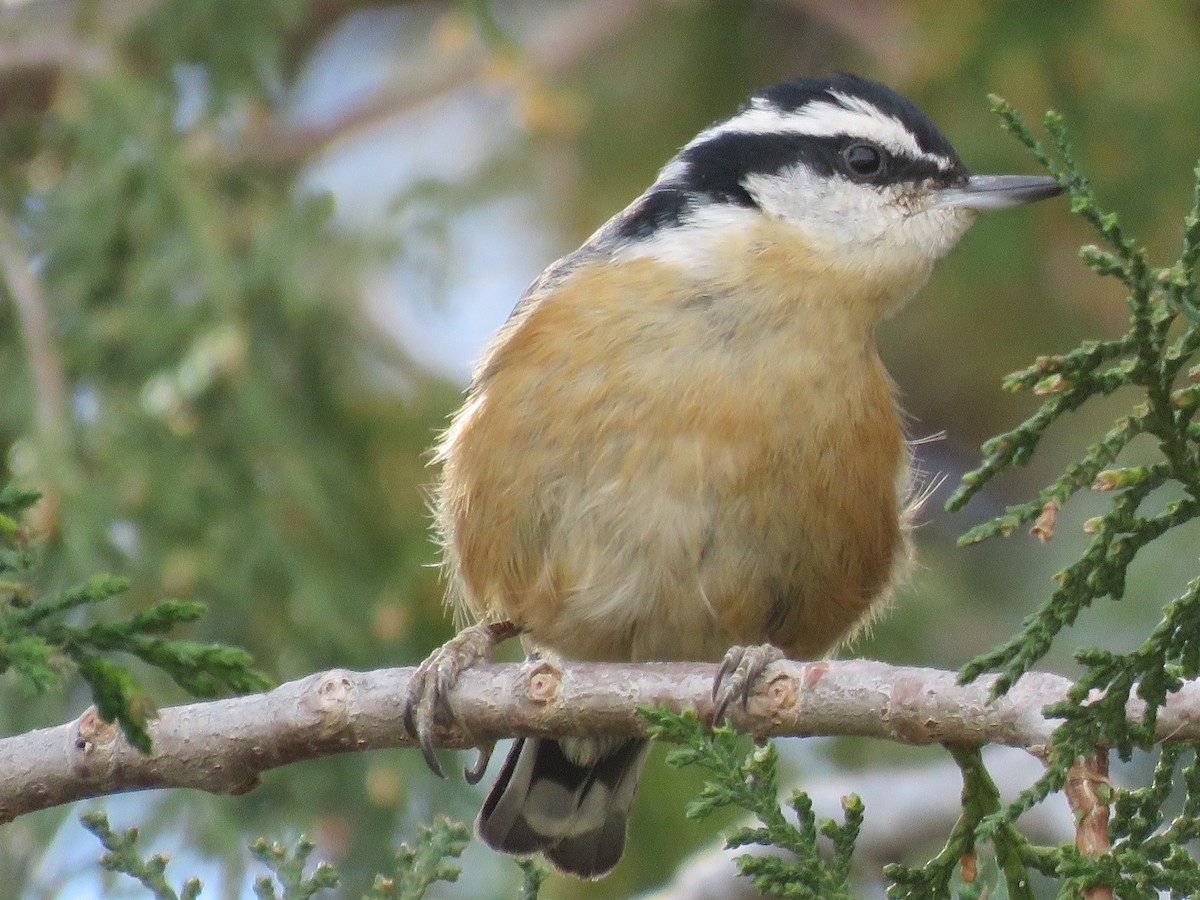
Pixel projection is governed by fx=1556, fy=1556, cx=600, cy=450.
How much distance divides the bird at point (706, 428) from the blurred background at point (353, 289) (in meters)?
0.74

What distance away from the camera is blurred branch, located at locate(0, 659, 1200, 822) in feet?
7.86

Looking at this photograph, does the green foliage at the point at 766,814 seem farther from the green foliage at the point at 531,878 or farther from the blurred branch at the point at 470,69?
the blurred branch at the point at 470,69

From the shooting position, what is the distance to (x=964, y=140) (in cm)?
553

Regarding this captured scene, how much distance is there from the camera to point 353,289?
17.9 feet

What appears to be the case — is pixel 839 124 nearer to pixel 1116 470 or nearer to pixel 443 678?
pixel 443 678

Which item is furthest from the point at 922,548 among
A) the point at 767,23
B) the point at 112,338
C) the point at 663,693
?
the point at 663,693

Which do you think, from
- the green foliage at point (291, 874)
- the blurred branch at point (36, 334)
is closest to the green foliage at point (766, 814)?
the green foliage at point (291, 874)

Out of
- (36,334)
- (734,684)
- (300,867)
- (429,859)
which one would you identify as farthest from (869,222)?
(36,334)

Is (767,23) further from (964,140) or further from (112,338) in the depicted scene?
(112,338)

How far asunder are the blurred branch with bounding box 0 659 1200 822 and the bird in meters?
0.47

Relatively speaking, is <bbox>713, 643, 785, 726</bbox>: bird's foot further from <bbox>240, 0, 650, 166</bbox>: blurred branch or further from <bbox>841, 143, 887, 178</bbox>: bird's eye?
<bbox>240, 0, 650, 166</bbox>: blurred branch

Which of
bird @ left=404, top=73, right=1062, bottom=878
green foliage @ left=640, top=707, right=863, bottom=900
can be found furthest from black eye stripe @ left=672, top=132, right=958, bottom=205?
green foliage @ left=640, top=707, right=863, bottom=900

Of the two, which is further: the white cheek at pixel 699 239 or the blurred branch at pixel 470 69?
the blurred branch at pixel 470 69

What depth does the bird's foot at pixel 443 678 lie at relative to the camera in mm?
2678
